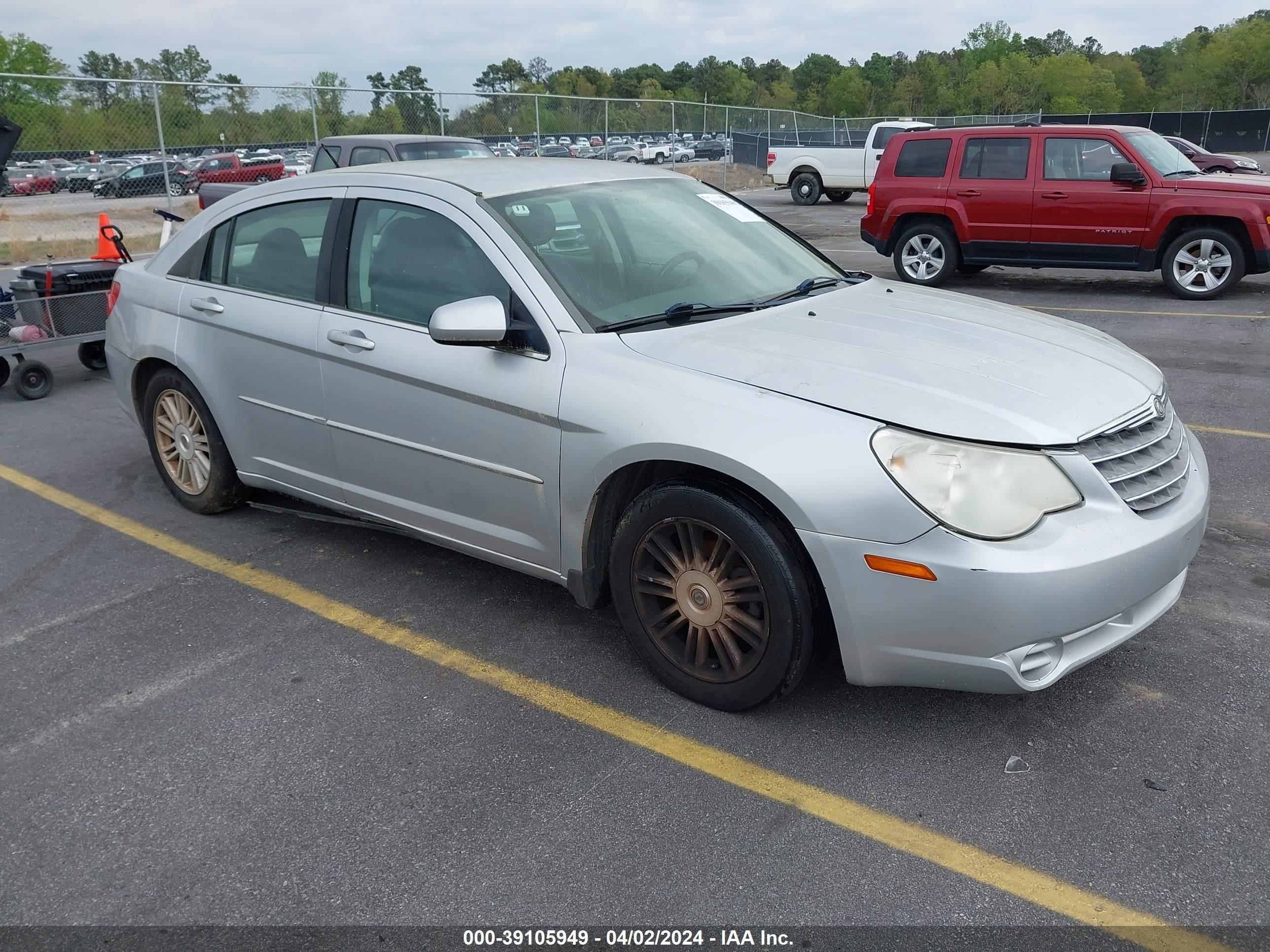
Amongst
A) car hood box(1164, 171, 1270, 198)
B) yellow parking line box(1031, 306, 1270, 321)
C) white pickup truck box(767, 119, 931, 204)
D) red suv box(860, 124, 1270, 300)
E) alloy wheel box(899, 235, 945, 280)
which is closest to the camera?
yellow parking line box(1031, 306, 1270, 321)

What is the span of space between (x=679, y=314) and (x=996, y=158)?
9.35 m

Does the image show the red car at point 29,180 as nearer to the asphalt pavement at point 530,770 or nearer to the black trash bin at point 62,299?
the black trash bin at point 62,299

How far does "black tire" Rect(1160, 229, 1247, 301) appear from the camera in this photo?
1057cm

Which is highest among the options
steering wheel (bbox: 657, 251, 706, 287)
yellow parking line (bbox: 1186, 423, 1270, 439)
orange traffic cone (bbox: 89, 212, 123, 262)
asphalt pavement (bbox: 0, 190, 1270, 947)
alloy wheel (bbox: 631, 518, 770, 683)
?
steering wheel (bbox: 657, 251, 706, 287)

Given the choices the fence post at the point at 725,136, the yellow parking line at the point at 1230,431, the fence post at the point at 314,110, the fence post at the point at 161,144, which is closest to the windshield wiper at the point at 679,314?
the yellow parking line at the point at 1230,431

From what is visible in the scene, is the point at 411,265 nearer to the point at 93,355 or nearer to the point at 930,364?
the point at 930,364

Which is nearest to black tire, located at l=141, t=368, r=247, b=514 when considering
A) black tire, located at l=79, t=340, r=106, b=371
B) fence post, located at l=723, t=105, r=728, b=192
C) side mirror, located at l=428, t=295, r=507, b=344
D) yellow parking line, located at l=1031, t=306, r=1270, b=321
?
side mirror, located at l=428, t=295, r=507, b=344

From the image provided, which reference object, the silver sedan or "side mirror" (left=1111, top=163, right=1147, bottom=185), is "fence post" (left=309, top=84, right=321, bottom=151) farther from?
the silver sedan

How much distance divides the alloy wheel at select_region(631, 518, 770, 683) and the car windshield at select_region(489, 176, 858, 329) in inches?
32.2

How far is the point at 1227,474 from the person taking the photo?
5379 mm

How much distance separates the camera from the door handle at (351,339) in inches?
155

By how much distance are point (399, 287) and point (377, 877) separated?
221 centimetres

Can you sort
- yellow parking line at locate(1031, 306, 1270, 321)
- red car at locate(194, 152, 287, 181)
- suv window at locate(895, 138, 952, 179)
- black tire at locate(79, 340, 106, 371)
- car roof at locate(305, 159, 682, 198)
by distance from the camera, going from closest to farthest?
car roof at locate(305, 159, 682, 198) < black tire at locate(79, 340, 106, 371) < yellow parking line at locate(1031, 306, 1270, 321) < suv window at locate(895, 138, 952, 179) < red car at locate(194, 152, 287, 181)

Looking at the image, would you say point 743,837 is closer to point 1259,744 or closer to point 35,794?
point 1259,744
